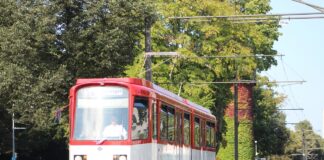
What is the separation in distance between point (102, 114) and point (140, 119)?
102 cm

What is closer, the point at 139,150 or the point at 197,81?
the point at 139,150

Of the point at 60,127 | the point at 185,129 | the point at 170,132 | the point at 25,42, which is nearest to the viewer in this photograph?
the point at 170,132

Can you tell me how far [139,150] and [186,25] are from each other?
21.8 metres

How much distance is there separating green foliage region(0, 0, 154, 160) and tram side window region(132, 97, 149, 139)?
1199 cm

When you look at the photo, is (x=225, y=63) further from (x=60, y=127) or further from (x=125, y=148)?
(x=125, y=148)

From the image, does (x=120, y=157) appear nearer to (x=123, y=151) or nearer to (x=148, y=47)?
(x=123, y=151)

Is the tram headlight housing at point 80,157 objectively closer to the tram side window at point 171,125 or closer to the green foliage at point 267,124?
the tram side window at point 171,125

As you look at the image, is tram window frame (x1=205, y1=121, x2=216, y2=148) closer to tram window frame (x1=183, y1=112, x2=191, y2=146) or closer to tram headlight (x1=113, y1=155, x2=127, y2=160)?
tram window frame (x1=183, y1=112, x2=191, y2=146)

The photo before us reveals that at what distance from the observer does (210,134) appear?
106 ft

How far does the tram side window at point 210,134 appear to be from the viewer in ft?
103

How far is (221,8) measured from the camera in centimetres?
4175

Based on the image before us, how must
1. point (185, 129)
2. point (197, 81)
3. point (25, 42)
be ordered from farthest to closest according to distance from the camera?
point (197, 81) → point (25, 42) → point (185, 129)

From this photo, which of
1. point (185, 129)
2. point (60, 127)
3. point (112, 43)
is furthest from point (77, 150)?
point (60, 127)

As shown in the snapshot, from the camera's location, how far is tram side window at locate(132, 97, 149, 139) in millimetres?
19750
